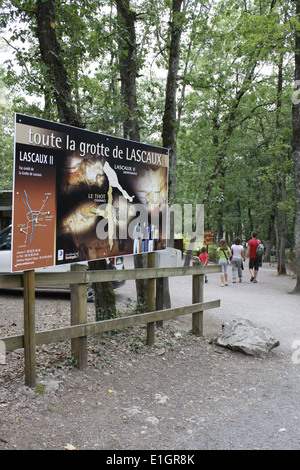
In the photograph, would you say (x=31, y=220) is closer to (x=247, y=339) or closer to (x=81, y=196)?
(x=81, y=196)

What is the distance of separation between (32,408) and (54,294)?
7.42 m

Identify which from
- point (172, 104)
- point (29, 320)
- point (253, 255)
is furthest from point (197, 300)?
point (253, 255)

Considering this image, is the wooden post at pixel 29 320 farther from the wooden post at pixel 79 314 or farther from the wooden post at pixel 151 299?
the wooden post at pixel 151 299

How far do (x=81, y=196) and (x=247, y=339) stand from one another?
3676mm

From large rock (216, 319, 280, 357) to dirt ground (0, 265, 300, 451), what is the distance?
0.15 metres

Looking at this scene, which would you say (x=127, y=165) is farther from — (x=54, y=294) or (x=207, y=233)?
(x=207, y=233)

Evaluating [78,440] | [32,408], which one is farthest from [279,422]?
[32,408]

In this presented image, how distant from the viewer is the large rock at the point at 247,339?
667cm

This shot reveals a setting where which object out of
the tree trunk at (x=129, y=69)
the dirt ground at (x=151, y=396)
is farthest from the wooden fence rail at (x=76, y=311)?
the tree trunk at (x=129, y=69)

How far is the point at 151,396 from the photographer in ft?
15.8

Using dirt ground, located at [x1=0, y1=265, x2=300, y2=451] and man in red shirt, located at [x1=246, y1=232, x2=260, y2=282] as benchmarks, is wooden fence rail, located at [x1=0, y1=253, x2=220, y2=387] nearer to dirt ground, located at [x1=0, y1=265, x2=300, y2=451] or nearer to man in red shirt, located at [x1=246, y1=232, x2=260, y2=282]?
dirt ground, located at [x1=0, y1=265, x2=300, y2=451]

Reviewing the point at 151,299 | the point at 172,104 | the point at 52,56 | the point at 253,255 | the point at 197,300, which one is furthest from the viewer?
the point at 253,255

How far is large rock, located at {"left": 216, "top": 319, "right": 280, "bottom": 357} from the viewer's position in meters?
6.67

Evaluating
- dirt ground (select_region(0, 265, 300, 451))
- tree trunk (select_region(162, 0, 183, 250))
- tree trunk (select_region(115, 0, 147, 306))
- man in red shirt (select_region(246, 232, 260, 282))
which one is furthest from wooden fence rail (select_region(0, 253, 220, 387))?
man in red shirt (select_region(246, 232, 260, 282))
